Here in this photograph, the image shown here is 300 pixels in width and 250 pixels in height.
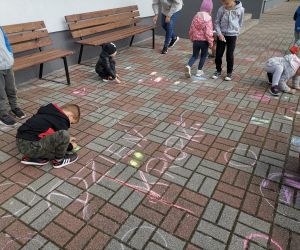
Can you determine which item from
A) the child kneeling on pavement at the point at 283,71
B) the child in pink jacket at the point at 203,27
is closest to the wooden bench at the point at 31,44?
the child in pink jacket at the point at 203,27

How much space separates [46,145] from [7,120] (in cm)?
134

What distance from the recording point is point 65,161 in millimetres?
3143

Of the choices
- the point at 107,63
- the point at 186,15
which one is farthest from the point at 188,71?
the point at 186,15

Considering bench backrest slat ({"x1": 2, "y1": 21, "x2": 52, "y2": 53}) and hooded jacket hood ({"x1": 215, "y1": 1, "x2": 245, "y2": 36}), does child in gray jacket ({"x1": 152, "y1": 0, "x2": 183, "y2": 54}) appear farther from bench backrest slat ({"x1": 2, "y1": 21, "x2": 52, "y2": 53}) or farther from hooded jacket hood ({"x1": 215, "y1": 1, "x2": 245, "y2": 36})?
bench backrest slat ({"x1": 2, "y1": 21, "x2": 52, "y2": 53})

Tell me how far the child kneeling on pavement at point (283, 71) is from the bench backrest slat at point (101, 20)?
3.77 m

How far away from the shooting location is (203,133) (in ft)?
12.4

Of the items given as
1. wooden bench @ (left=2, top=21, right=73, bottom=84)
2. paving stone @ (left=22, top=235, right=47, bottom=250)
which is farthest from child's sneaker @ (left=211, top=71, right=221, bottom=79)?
paving stone @ (left=22, top=235, right=47, bottom=250)

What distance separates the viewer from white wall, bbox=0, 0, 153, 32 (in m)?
4.94

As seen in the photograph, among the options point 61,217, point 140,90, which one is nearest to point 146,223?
point 61,217

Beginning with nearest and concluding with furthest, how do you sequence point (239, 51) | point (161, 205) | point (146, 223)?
point (146, 223)
point (161, 205)
point (239, 51)

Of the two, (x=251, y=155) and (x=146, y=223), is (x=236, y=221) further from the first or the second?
(x=251, y=155)

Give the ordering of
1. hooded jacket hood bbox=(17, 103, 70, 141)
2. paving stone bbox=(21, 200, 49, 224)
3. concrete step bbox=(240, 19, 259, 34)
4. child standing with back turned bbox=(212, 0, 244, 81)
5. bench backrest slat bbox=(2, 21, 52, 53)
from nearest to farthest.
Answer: paving stone bbox=(21, 200, 49, 224)
hooded jacket hood bbox=(17, 103, 70, 141)
bench backrest slat bbox=(2, 21, 52, 53)
child standing with back turned bbox=(212, 0, 244, 81)
concrete step bbox=(240, 19, 259, 34)

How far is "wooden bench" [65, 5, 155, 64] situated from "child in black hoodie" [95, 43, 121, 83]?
1.92 feet

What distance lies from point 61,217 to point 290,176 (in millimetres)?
2253
